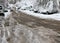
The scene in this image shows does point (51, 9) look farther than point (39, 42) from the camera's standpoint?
Yes

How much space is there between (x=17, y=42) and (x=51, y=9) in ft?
106

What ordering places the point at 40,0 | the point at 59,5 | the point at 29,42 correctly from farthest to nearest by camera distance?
the point at 40,0
the point at 59,5
the point at 29,42

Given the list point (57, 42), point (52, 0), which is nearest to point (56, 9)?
point (52, 0)

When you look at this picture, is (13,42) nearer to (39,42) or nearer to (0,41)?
(0,41)

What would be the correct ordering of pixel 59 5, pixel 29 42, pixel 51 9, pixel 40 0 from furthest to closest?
pixel 40 0 → pixel 59 5 → pixel 51 9 → pixel 29 42

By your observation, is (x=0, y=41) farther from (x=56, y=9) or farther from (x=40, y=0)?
(x=40, y=0)

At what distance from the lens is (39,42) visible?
37.7ft

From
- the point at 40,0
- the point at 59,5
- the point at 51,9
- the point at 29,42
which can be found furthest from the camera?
the point at 40,0

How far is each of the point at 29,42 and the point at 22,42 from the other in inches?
18.8

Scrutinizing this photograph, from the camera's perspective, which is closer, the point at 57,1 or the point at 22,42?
the point at 22,42

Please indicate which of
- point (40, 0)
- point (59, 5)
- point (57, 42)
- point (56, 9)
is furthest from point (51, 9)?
point (57, 42)

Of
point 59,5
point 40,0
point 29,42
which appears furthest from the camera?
point 40,0

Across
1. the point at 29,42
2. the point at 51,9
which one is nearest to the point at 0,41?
the point at 29,42

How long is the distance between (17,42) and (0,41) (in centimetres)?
123
